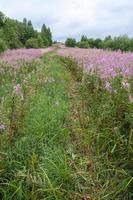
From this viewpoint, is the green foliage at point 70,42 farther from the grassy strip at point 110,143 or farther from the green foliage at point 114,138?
the green foliage at point 114,138

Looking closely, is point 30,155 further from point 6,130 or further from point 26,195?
point 26,195

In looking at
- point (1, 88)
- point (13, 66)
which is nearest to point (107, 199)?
point (1, 88)

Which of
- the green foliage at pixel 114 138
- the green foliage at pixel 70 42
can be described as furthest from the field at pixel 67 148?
the green foliage at pixel 70 42

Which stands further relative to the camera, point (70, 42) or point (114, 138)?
point (70, 42)

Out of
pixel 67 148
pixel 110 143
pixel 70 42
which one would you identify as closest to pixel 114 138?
pixel 110 143

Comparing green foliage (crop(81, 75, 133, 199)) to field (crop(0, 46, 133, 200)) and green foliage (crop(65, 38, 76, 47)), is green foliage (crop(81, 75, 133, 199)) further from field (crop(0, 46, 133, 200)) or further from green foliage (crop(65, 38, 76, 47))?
green foliage (crop(65, 38, 76, 47))

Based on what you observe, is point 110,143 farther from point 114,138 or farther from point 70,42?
point 70,42

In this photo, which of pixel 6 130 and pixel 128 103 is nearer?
pixel 6 130

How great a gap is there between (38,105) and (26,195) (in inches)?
114

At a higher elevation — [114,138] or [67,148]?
[114,138]

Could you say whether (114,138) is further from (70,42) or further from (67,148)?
(70,42)

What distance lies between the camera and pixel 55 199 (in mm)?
4238

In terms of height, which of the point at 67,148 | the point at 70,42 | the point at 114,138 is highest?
the point at 114,138

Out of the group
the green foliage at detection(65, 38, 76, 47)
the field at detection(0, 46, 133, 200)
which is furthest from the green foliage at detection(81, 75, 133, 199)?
the green foliage at detection(65, 38, 76, 47)
